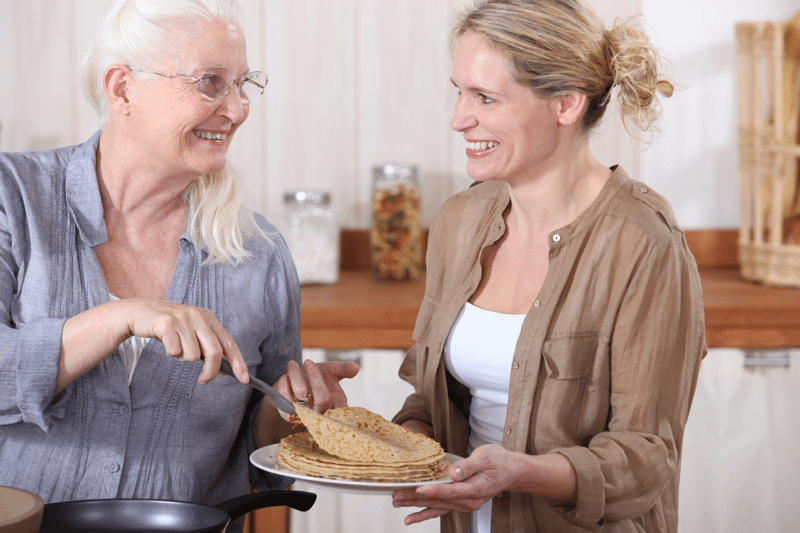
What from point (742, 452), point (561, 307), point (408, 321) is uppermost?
point (561, 307)

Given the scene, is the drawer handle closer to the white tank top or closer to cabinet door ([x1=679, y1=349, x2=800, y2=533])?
cabinet door ([x1=679, y1=349, x2=800, y2=533])

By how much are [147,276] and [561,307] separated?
609 mm

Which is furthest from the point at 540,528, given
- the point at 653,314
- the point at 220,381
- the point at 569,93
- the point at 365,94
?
the point at 365,94

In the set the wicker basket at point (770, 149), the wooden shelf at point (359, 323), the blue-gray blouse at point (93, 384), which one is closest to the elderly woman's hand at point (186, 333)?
the blue-gray blouse at point (93, 384)

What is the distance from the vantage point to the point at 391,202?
2336 mm

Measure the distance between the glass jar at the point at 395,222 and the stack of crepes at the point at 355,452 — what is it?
1.15 metres

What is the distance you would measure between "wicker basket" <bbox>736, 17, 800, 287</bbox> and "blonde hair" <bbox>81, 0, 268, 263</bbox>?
1.48 meters

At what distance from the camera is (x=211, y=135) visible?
4.09 feet

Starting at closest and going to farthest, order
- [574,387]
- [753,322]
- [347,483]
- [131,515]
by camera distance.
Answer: [131,515]
[347,483]
[574,387]
[753,322]

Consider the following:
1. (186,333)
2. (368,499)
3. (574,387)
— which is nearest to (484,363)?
(574,387)

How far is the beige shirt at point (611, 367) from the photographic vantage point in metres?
1.19

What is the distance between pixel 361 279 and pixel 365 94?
54cm

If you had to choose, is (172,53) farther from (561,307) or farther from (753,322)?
(753,322)

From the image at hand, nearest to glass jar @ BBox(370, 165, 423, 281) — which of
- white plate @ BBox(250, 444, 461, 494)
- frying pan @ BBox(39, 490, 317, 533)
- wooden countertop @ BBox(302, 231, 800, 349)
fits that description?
wooden countertop @ BBox(302, 231, 800, 349)
